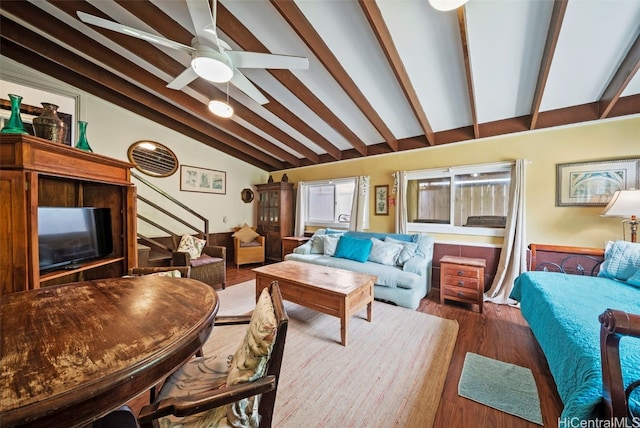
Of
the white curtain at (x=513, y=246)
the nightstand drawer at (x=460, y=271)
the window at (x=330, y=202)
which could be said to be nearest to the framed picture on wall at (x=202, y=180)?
the window at (x=330, y=202)

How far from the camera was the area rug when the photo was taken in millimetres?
1449

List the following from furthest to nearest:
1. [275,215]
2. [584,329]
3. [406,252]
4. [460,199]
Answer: [275,215], [460,199], [406,252], [584,329]

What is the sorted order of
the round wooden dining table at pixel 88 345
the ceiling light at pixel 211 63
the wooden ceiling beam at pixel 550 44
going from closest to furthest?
1. the round wooden dining table at pixel 88 345
2. the wooden ceiling beam at pixel 550 44
3. the ceiling light at pixel 211 63

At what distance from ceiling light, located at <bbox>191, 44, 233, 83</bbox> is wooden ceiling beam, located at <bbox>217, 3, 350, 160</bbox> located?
1.92ft

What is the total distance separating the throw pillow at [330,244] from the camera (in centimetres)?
399

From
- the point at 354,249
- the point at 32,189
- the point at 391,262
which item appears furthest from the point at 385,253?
the point at 32,189

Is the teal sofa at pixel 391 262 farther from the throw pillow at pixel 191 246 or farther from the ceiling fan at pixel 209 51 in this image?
the ceiling fan at pixel 209 51

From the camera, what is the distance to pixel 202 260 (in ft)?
11.5

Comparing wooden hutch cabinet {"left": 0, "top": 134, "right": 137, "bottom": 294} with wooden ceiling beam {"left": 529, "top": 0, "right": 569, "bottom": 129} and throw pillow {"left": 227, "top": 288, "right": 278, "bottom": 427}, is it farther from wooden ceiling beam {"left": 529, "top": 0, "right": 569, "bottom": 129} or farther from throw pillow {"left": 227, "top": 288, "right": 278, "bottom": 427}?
wooden ceiling beam {"left": 529, "top": 0, "right": 569, "bottom": 129}

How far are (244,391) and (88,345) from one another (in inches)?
20.9

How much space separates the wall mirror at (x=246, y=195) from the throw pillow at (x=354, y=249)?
3.05 meters

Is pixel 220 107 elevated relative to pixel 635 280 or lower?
elevated

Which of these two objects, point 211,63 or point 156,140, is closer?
point 211,63

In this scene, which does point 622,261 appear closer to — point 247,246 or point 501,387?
point 501,387
